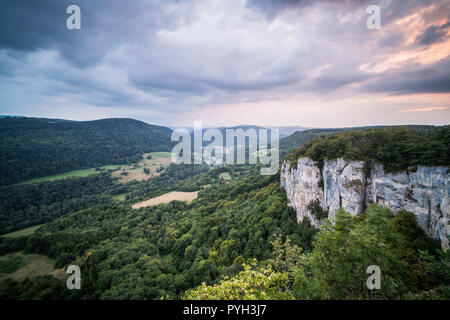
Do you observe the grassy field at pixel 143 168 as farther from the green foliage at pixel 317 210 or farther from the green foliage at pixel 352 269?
the green foliage at pixel 352 269

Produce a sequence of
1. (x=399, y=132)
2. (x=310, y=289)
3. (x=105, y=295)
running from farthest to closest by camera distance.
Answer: (x=105, y=295) → (x=399, y=132) → (x=310, y=289)

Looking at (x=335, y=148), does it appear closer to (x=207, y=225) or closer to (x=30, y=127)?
(x=207, y=225)

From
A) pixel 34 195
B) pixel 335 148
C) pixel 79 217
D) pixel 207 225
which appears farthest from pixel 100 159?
pixel 335 148

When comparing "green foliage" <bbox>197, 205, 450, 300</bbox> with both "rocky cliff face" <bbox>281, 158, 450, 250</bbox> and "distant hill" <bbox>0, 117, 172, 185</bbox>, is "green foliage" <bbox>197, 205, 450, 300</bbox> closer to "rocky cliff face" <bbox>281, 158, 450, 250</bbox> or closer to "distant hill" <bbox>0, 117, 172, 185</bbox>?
"rocky cliff face" <bbox>281, 158, 450, 250</bbox>

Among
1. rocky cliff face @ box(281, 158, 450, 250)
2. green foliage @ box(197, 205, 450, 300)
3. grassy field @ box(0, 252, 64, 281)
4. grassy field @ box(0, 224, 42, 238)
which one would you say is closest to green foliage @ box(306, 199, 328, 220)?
→ rocky cliff face @ box(281, 158, 450, 250)

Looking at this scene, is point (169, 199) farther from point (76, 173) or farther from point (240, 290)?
point (76, 173)

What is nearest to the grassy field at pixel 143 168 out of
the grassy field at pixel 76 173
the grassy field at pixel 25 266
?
the grassy field at pixel 76 173
